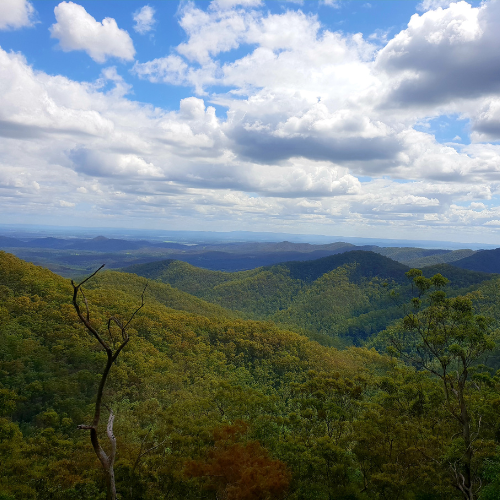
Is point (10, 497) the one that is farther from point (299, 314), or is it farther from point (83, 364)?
point (299, 314)

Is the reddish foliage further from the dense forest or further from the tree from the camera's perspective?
Answer: the tree

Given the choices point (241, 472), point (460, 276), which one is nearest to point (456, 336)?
point (241, 472)

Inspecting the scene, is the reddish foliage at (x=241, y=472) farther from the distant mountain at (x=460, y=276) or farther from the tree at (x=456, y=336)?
the distant mountain at (x=460, y=276)

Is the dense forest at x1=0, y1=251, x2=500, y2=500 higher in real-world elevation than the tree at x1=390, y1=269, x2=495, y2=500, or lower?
lower

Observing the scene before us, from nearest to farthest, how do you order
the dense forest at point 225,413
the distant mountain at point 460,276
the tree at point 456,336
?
the tree at point 456,336 → the dense forest at point 225,413 → the distant mountain at point 460,276

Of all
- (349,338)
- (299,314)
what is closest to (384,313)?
(349,338)

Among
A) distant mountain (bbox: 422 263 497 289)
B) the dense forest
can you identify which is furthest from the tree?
distant mountain (bbox: 422 263 497 289)

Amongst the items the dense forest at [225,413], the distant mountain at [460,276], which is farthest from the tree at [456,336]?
the distant mountain at [460,276]

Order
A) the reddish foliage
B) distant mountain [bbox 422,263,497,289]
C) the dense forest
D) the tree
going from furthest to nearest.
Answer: distant mountain [bbox 422,263,497,289]
the dense forest
the reddish foliage
the tree
